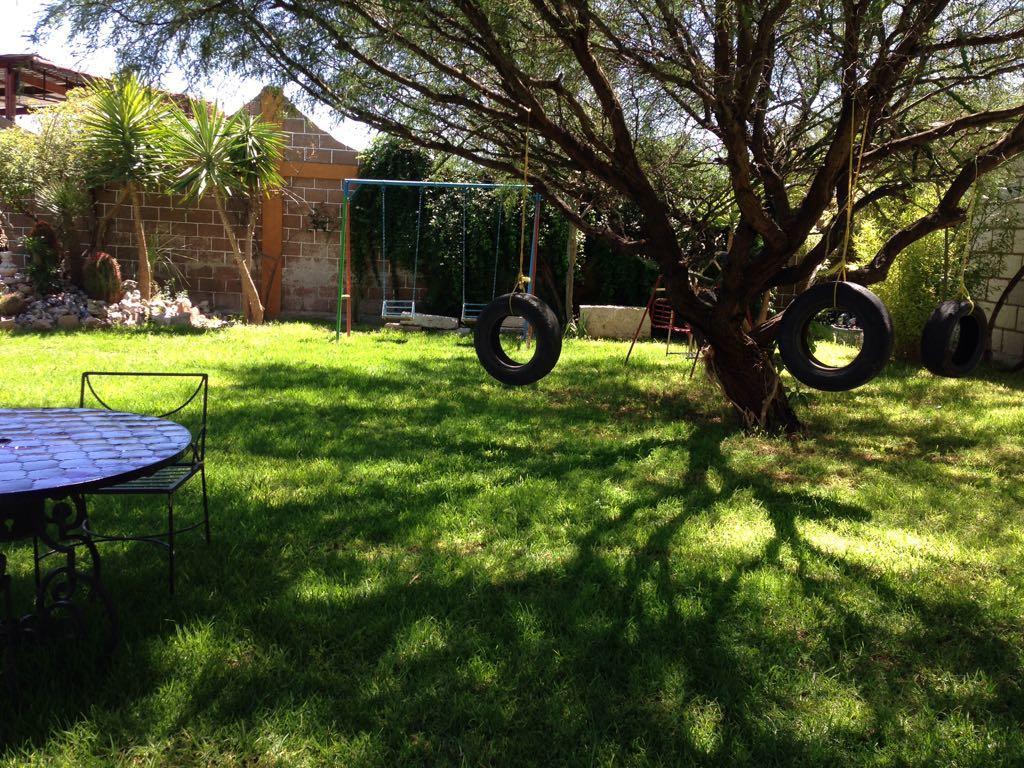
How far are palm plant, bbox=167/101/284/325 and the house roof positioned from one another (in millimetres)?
2032

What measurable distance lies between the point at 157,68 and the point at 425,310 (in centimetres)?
784

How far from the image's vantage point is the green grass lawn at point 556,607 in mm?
2230

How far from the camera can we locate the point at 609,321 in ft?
37.2

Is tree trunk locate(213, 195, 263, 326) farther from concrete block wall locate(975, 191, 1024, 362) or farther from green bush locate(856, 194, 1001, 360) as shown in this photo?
concrete block wall locate(975, 191, 1024, 362)

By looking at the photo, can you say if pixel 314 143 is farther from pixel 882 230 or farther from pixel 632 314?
pixel 882 230

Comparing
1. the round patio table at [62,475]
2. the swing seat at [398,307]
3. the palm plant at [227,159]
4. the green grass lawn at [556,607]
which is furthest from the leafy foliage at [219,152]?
the round patio table at [62,475]

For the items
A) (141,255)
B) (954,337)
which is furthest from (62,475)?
(141,255)

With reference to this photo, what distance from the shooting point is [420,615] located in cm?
286

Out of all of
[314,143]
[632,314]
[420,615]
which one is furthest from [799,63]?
[314,143]

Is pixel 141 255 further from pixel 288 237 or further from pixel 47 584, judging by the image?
pixel 47 584

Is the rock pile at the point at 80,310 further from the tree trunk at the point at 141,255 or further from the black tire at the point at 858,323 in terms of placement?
the black tire at the point at 858,323

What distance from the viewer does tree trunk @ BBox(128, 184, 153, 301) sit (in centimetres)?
1049

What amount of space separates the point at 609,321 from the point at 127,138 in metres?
6.84

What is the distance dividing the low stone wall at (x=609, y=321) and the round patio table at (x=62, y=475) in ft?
28.3
